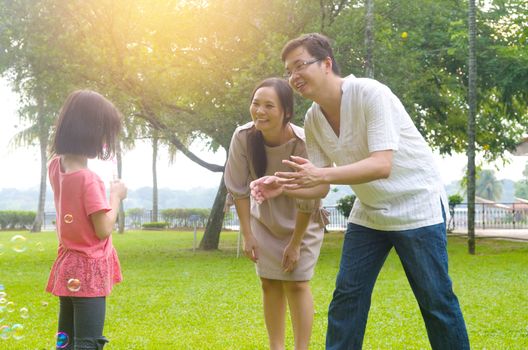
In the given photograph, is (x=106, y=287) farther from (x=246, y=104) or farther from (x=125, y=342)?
(x=246, y=104)

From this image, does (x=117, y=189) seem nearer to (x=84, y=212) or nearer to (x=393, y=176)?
(x=84, y=212)

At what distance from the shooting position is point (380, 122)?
2924 mm

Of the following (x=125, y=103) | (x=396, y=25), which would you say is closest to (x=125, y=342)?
(x=125, y=103)

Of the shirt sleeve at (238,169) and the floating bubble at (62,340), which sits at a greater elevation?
the shirt sleeve at (238,169)

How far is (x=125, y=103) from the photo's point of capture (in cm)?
1555

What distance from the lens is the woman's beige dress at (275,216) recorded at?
4.01 meters

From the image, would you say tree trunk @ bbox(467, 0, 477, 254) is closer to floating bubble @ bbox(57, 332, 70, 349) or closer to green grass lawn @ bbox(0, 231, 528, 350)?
green grass lawn @ bbox(0, 231, 528, 350)

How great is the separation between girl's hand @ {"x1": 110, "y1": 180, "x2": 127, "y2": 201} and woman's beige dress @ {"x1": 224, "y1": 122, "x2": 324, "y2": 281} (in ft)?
3.26

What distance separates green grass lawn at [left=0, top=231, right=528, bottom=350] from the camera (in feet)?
19.1

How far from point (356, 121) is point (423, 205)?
48cm

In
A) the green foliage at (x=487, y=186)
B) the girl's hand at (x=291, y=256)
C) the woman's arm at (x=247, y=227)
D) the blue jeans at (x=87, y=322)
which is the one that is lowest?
the blue jeans at (x=87, y=322)

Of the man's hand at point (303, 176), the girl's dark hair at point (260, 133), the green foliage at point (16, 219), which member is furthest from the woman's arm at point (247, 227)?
the green foliage at point (16, 219)

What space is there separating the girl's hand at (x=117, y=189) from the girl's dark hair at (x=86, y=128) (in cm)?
12

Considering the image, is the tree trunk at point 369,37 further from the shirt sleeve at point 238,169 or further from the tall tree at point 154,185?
the tall tree at point 154,185
